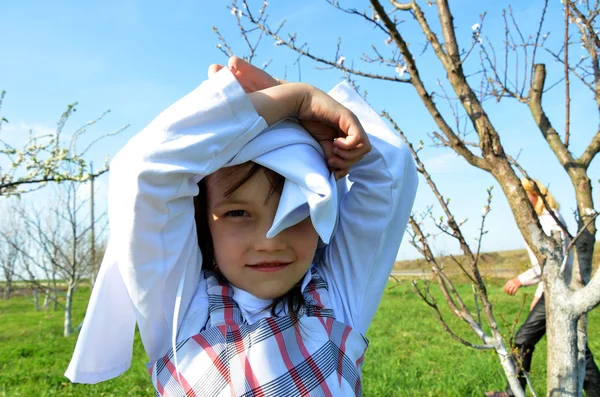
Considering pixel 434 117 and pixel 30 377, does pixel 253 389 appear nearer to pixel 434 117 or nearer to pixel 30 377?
pixel 434 117

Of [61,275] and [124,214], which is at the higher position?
[124,214]

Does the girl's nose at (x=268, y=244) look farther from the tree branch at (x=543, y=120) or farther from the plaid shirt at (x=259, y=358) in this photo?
the tree branch at (x=543, y=120)

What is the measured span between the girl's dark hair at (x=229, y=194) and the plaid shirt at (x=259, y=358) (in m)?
0.04

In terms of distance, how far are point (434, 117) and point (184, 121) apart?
1487 mm

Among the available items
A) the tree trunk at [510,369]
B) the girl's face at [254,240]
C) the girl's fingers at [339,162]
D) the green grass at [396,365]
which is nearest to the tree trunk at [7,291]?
the green grass at [396,365]

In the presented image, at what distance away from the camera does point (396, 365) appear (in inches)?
217

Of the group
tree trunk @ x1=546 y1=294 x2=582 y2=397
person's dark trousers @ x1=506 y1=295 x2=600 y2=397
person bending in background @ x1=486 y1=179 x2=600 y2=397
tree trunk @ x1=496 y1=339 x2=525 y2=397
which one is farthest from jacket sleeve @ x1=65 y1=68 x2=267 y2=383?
person's dark trousers @ x1=506 y1=295 x2=600 y2=397

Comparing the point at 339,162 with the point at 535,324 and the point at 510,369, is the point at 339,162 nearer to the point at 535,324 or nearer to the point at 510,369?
the point at 510,369

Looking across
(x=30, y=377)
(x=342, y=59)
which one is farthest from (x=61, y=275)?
(x=342, y=59)

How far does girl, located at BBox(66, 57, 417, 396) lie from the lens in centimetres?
106

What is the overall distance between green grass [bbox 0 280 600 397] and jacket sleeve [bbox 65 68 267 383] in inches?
62.3

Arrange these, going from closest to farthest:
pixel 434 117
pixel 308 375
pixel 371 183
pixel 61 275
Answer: pixel 308 375 < pixel 371 183 < pixel 434 117 < pixel 61 275

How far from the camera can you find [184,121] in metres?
1.03

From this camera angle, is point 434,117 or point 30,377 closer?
point 434,117
